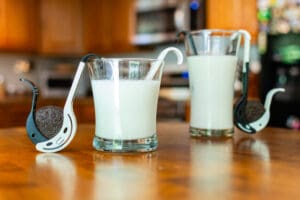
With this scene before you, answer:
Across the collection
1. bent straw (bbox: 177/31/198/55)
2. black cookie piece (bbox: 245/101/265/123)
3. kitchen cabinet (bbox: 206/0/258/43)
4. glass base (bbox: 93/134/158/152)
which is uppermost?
kitchen cabinet (bbox: 206/0/258/43)

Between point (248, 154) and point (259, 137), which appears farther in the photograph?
point (259, 137)

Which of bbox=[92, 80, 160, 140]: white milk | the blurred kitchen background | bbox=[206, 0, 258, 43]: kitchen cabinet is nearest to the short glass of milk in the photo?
bbox=[92, 80, 160, 140]: white milk

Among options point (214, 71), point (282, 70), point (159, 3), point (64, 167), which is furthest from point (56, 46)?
point (64, 167)

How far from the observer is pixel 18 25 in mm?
3693

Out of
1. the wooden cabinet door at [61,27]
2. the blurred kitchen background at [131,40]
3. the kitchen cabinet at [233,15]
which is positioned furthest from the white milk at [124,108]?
the wooden cabinet door at [61,27]

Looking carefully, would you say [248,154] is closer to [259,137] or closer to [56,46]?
[259,137]

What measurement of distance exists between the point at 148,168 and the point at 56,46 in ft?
11.2

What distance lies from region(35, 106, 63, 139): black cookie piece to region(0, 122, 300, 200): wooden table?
0.14 ft

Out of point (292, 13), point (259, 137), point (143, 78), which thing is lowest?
point (259, 137)

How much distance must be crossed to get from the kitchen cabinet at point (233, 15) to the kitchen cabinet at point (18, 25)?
5.25 feet

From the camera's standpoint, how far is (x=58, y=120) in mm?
795

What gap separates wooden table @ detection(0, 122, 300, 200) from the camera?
0.50m

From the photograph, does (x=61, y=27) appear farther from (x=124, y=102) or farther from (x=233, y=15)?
(x=124, y=102)

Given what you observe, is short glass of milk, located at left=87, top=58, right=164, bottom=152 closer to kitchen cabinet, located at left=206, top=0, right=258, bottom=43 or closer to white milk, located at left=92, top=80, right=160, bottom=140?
white milk, located at left=92, top=80, right=160, bottom=140
